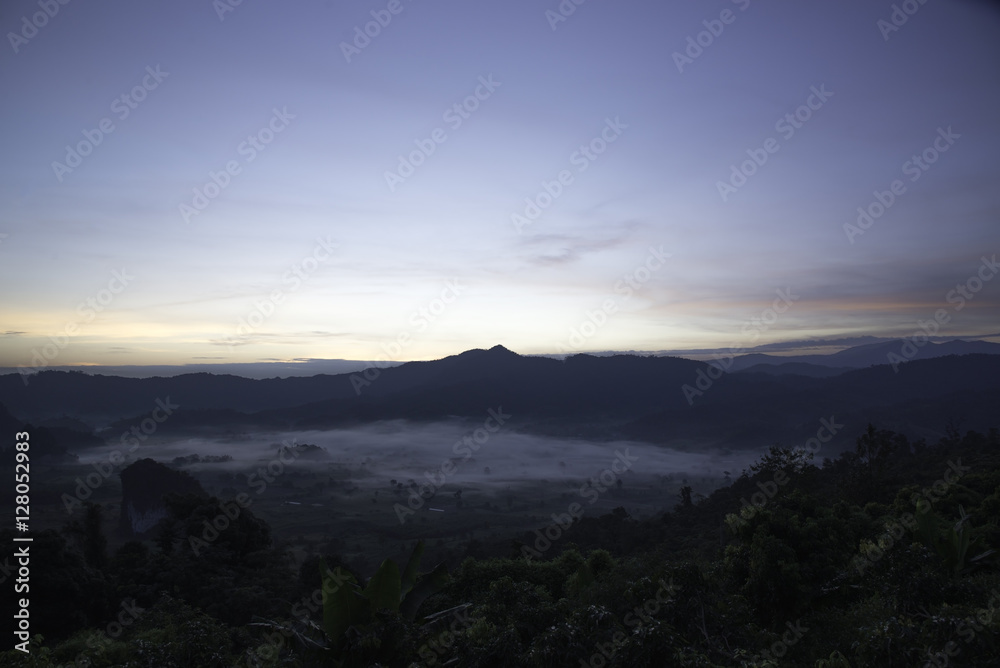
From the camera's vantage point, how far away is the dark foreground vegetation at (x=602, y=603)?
5.88 metres

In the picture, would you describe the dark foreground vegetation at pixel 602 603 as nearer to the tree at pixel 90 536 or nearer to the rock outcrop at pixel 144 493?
the tree at pixel 90 536

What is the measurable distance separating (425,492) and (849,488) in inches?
3893

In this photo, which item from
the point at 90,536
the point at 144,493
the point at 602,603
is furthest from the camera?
the point at 144,493

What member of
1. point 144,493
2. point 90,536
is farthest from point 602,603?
point 144,493

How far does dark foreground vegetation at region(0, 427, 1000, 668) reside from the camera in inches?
231

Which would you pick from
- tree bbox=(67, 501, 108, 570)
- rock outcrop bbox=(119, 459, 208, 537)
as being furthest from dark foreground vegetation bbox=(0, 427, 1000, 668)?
rock outcrop bbox=(119, 459, 208, 537)

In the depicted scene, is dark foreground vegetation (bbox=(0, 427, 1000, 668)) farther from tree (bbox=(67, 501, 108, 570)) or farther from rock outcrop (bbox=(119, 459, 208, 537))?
rock outcrop (bbox=(119, 459, 208, 537))

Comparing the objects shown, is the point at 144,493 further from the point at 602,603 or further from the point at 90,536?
the point at 602,603

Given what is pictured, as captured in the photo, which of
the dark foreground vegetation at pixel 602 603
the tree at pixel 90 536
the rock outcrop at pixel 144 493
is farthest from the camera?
the rock outcrop at pixel 144 493

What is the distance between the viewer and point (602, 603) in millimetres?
9398

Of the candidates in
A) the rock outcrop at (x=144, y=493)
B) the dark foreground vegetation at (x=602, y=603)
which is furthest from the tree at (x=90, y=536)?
the rock outcrop at (x=144, y=493)

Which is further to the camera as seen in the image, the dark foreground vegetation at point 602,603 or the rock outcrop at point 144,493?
the rock outcrop at point 144,493

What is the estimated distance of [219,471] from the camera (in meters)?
129

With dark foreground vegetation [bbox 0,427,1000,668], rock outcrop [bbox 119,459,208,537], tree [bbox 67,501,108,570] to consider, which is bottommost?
rock outcrop [bbox 119,459,208,537]
